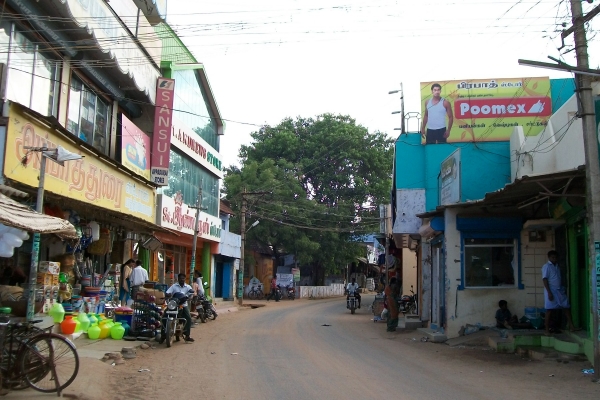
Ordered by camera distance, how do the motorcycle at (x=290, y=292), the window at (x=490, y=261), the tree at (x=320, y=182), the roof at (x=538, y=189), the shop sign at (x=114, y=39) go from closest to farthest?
the roof at (x=538, y=189) < the shop sign at (x=114, y=39) < the window at (x=490, y=261) < the tree at (x=320, y=182) < the motorcycle at (x=290, y=292)

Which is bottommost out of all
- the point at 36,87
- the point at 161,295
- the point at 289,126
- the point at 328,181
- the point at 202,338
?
the point at 202,338

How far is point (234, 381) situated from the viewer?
9.09 meters

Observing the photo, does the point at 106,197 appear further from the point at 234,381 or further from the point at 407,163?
the point at 407,163

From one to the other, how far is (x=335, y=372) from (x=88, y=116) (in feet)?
38.6

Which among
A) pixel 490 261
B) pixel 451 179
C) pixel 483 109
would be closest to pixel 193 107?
pixel 483 109

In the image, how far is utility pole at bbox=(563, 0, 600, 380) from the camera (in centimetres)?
945

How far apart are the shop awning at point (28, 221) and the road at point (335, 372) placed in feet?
7.97

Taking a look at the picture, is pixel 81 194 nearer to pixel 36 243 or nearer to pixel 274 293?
pixel 36 243

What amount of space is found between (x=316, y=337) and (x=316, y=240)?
97.7 feet

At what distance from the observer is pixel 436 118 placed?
22969mm

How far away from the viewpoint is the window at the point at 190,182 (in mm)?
25047

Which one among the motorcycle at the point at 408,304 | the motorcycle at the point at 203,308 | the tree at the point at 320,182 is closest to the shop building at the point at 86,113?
the motorcycle at the point at 203,308

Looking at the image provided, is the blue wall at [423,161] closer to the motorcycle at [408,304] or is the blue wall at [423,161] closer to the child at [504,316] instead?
the motorcycle at [408,304]

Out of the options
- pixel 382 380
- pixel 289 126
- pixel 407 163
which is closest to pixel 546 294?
pixel 382 380
